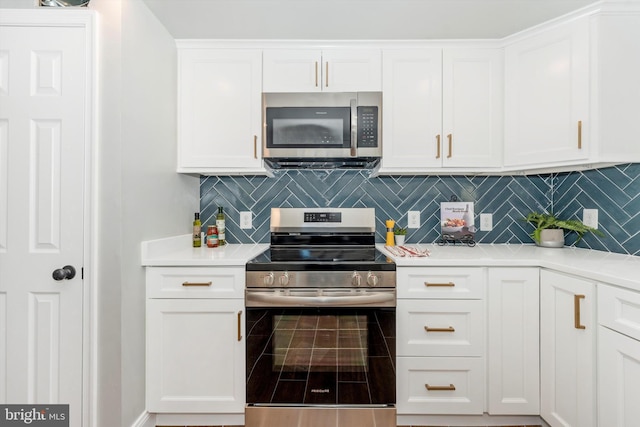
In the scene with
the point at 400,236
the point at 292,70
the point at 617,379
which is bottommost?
the point at 617,379

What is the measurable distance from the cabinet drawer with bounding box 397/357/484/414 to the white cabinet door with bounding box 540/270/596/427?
0.32m

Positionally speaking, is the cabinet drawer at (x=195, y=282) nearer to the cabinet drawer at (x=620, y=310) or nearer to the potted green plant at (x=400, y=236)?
the potted green plant at (x=400, y=236)

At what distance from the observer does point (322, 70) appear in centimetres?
199

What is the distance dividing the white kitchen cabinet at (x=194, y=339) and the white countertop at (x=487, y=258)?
0.21 feet

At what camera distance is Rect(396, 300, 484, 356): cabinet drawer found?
166 centimetres

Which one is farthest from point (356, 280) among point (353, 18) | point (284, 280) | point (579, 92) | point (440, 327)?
point (579, 92)

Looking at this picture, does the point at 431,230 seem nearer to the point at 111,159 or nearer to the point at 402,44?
the point at 402,44

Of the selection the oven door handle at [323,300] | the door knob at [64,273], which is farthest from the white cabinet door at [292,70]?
the door knob at [64,273]

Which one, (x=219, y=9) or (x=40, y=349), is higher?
(x=219, y=9)

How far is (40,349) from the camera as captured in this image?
55.4 inches

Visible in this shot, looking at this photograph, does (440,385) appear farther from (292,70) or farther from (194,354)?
(292,70)

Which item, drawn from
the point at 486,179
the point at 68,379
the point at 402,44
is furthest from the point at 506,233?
the point at 68,379

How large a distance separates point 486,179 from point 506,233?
425 millimetres

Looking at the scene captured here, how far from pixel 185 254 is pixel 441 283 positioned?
1.45 m
